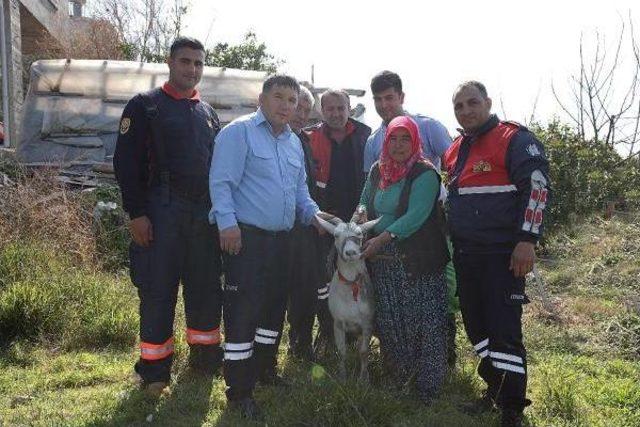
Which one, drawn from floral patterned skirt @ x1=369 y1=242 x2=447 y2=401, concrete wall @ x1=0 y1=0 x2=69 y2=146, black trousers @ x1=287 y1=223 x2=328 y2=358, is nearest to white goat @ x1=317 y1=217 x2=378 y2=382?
floral patterned skirt @ x1=369 y1=242 x2=447 y2=401

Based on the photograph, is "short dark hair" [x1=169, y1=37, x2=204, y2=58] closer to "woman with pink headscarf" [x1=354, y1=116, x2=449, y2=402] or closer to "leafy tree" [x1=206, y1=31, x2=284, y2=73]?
"woman with pink headscarf" [x1=354, y1=116, x2=449, y2=402]

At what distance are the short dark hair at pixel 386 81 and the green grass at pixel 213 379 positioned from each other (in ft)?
6.91

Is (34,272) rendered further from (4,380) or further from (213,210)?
(213,210)

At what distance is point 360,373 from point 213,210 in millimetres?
1607

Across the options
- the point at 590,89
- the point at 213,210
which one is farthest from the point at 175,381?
the point at 590,89

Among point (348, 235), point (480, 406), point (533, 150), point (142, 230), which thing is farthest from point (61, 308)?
point (533, 150)

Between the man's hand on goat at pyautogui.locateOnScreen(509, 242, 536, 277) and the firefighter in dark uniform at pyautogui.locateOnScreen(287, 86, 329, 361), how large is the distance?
4.81 feet

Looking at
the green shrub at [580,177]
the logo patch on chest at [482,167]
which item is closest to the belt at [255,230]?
the logo patch on chest at [482,167]

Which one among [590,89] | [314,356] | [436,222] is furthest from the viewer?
[590,89]

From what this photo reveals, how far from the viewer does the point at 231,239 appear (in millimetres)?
3738

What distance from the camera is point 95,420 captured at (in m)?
3.88

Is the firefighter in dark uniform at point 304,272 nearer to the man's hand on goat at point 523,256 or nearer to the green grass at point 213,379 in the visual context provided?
the green grass at point 213,379

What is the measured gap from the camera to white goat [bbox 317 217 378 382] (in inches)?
163

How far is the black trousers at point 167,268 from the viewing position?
422cm
